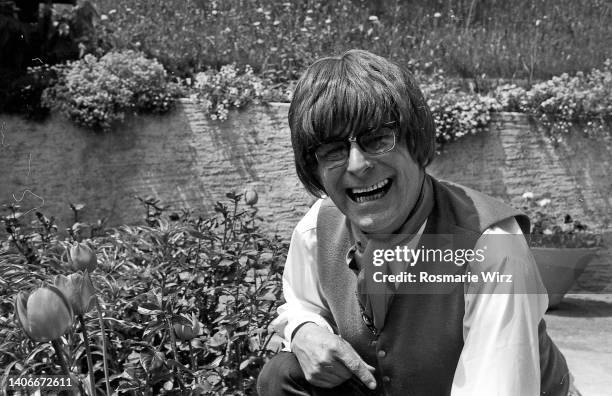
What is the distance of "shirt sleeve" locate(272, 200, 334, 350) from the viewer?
6.51ft

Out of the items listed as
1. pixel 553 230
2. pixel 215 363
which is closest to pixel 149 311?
pixel 215 363

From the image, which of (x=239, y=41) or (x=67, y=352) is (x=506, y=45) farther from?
(x=67, y=352)

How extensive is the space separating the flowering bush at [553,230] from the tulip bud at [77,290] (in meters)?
3.36

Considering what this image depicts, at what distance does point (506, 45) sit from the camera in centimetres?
575

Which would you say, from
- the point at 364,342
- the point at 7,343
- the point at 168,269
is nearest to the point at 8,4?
the point at 168,269

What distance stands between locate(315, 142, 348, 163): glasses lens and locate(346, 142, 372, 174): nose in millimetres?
26

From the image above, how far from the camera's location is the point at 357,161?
1687mm

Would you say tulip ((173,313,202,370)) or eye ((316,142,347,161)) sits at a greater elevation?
eye ((316,142,347,161))

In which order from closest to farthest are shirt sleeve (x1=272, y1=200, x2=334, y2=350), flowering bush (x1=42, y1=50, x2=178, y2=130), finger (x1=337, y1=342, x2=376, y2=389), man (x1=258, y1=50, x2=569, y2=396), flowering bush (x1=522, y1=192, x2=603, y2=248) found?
man (x1=258, y1=50, x2=569, y2=396) → finger (x1=337, y1=342, x2=376, y2=389) → shirt sleeve (x1=272, y1=200, x2=334, y2=350) → flowering bush (x1=522, y1=192, x2=603, y2=248) → flowering bush (x1=42, y1=50, x2=178, y2=130)

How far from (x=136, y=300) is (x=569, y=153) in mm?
3370

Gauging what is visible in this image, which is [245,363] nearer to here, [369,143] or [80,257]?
[80,257]

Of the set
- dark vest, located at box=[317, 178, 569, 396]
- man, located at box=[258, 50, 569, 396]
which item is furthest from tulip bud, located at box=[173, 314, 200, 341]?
dark vest, located at box=[317, 178, 569, 396]

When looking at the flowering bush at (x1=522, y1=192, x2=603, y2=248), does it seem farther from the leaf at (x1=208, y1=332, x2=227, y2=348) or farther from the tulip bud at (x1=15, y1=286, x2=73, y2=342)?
the tulip bud at (x1=15, y1=286, x2=73, y2=342)

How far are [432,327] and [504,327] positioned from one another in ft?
0.67
